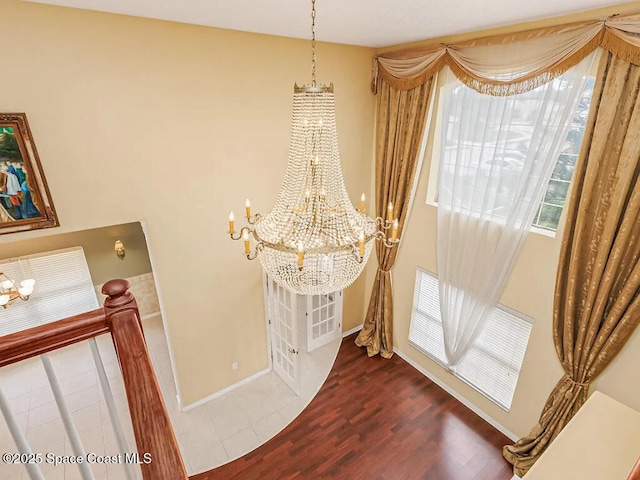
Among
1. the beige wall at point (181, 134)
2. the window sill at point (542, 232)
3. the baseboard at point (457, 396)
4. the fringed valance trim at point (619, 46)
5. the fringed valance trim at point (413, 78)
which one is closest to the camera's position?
the fringed valance trim at point (619, 46)

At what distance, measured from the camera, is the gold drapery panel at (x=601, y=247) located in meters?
2.56

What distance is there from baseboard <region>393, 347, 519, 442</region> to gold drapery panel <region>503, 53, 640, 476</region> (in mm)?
806

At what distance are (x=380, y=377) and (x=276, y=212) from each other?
3648 millimetres

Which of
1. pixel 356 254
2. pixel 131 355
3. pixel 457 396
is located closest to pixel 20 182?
pixel 131 355

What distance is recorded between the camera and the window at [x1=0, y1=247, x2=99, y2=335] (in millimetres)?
5812

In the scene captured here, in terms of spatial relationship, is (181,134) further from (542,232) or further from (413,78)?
(542,232)

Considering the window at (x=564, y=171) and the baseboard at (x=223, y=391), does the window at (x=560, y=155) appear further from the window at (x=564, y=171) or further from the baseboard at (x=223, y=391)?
the baseboard at (x=223, y=391)

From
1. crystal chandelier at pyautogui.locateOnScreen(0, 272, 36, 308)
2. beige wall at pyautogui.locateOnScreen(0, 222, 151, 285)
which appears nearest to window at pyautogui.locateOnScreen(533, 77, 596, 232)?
crystal chandelier at pyautogui.locateOnScreen(0, 272, 36, 308)

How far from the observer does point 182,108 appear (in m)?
3.38

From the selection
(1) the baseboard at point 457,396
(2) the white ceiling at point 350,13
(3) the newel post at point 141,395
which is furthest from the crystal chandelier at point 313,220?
(1) the baseboard at point 457,396

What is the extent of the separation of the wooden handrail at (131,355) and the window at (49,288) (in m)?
5.96

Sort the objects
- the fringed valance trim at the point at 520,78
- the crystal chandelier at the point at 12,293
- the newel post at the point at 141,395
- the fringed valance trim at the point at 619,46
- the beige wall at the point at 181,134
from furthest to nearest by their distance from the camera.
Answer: the crystal chandelier at the point at 12,293 < the beige wall at the point at 181,134 < the fringed valance trim at the point at 520,78 < the fringed valance trim at the point at 619,46 < the newel post at the point at 141,395

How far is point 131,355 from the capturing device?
128cm

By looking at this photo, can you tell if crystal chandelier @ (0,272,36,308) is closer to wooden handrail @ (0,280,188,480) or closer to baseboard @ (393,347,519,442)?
wooden handrail @ (0,280,188,480)
